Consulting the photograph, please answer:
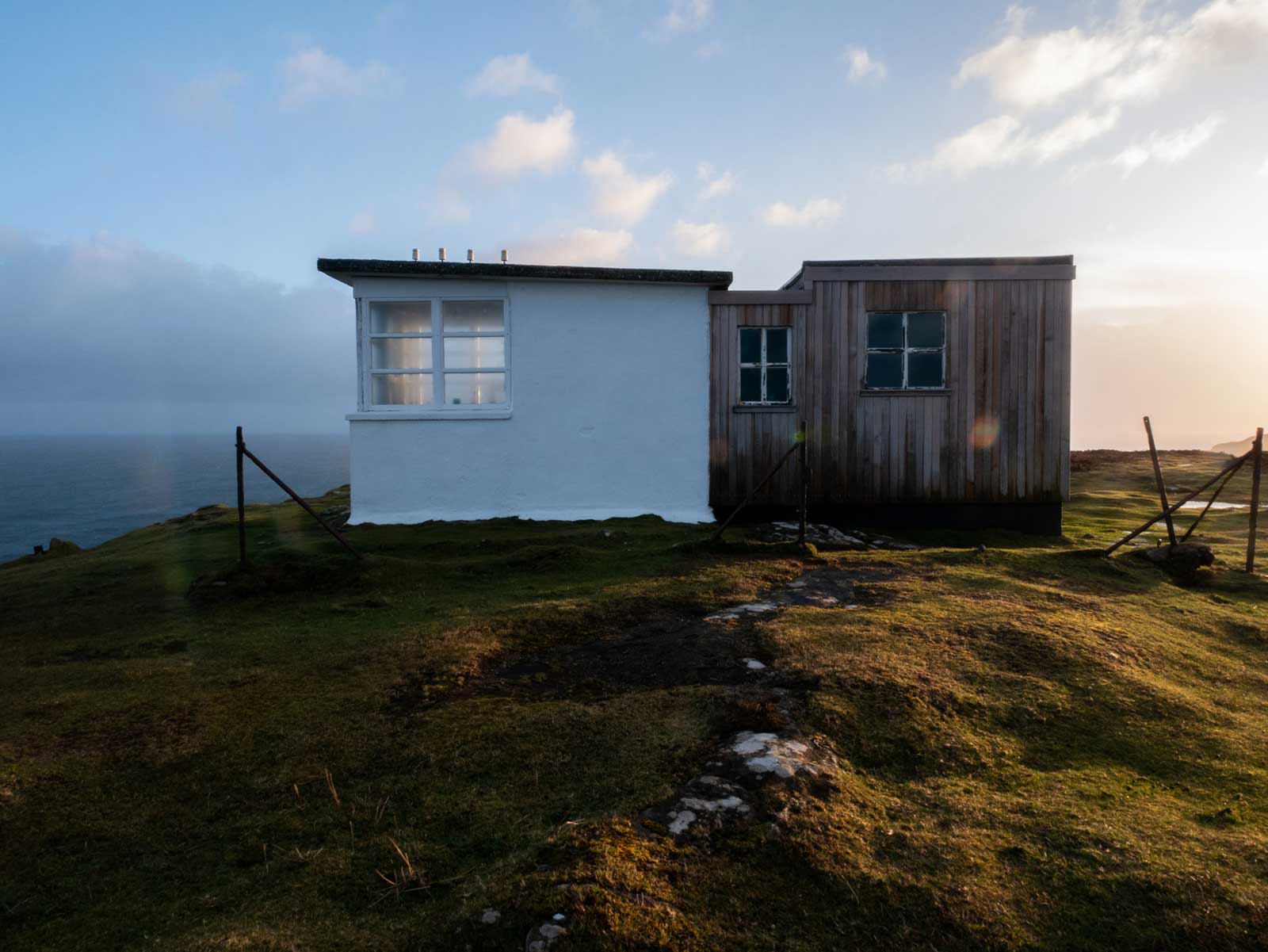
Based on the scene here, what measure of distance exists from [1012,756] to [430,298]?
1202cm

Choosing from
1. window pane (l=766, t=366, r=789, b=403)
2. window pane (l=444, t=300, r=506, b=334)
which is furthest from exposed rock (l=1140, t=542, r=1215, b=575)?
window pane (l=444, t=300, r=506, b=334)

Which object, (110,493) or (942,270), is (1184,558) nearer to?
(942,270)

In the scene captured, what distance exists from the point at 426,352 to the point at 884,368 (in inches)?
370

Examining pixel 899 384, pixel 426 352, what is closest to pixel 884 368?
pixel 899 384

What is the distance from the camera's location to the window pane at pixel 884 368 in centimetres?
1447

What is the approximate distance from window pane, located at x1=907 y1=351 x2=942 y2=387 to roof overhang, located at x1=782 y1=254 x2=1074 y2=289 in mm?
1434

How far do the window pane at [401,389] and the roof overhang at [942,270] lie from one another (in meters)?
7.92

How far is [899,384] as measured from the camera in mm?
14484

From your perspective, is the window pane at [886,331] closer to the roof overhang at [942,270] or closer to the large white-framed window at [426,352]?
the roof overhang at [942,270]

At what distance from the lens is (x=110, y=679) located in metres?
6.39

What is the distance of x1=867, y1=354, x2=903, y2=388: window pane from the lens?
1447 cm

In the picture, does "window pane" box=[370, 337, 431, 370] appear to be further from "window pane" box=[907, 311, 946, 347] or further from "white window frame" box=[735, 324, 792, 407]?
"window pane" box=[907, 311, 946, 347]

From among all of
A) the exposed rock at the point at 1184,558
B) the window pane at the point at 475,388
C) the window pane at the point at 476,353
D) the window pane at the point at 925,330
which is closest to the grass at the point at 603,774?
the exposed rock at the point at 1184,558

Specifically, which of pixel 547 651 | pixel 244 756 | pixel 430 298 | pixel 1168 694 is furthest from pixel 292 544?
pixel 1168 694
